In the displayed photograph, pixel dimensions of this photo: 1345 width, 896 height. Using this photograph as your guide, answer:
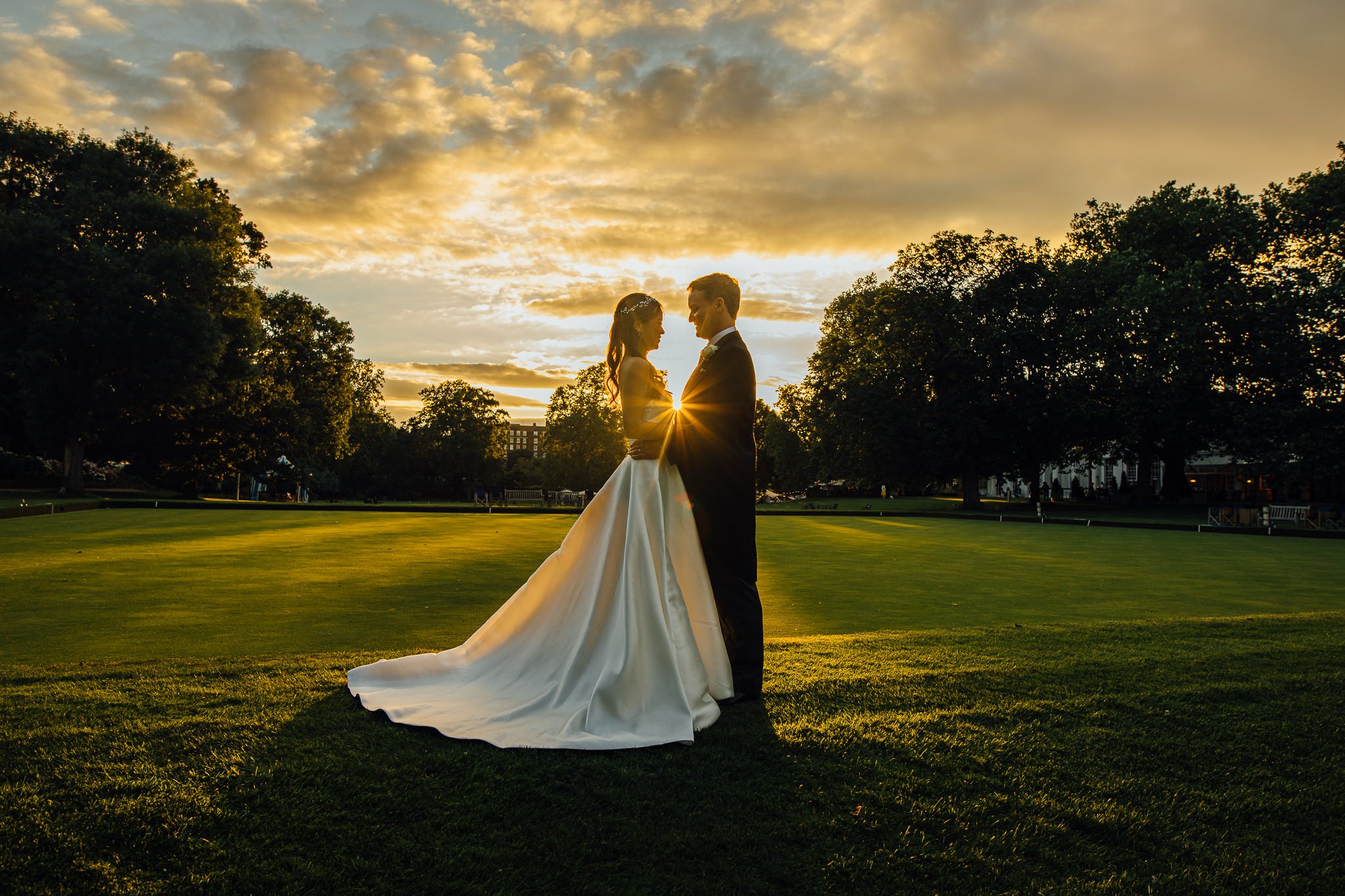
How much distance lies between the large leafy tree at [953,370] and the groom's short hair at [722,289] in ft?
131

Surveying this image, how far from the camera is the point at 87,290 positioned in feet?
103

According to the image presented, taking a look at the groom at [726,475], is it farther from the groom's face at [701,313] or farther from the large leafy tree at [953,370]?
the large leafy tree at [953,370]

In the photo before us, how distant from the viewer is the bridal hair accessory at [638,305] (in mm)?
5047

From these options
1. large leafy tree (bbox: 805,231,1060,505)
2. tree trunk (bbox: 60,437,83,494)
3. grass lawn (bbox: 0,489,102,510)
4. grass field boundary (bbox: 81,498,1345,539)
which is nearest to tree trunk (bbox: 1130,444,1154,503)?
large leafy tree (bbox: 805,231,1060,505)

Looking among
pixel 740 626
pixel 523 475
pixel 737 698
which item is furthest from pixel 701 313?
pixel 523 475

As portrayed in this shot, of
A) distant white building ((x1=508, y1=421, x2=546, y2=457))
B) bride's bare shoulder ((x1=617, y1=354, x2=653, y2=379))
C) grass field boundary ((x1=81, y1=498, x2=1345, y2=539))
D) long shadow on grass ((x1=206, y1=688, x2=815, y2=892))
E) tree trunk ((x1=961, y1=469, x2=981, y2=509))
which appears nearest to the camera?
long shadow on grass ((x1=206, y1=688, x2=815, y2=892))

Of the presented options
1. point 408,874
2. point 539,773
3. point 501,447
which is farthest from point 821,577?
point 501,447

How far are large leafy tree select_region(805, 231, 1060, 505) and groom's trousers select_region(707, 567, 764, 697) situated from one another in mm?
40182

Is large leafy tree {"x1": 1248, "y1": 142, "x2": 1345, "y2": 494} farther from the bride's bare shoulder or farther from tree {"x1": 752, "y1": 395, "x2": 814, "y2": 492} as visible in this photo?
the bride's bare shoulder

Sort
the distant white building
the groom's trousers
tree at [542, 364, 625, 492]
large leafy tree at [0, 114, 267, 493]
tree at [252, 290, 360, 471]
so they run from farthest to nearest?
the distant white building < tree at [542, 364, 625, 492] < tree at [252, 290, 360, 471] < large leafy tree at [0, 114, 267, 493] < the groom's trousers

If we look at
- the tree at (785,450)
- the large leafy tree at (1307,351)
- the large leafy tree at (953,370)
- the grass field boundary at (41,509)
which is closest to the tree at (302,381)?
the grass field boundary at (41,509)

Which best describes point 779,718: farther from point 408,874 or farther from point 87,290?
point 87,290

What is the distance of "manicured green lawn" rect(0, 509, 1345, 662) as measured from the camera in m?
7.68

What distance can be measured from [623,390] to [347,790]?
272 centimetres
